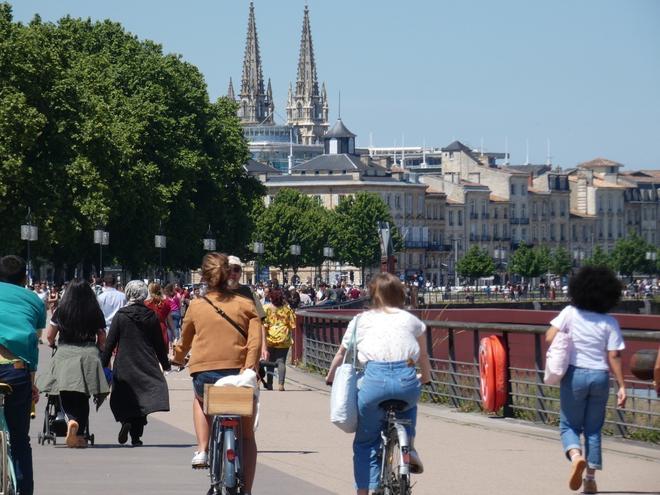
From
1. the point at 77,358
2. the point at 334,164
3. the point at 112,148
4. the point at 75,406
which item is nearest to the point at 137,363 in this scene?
the point at 77,358

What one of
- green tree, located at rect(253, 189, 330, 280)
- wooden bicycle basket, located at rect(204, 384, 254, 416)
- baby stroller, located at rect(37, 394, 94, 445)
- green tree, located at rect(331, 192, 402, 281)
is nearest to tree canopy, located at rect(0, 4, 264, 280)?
baby stroller, located at rect(37, 394, 94, 445)

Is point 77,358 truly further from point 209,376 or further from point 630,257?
point 630,257

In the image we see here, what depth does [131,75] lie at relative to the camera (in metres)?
78.6

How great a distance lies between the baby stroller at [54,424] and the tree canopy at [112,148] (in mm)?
46199

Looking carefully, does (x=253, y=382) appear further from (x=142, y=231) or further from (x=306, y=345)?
(x=142, y=231)

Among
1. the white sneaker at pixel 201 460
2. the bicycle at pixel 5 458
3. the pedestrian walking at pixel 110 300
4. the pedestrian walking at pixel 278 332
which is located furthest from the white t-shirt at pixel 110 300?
the bicycle at pixel 5 458

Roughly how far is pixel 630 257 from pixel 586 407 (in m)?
177

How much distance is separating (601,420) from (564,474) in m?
1.83

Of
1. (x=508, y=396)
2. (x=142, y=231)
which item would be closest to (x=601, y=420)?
(x=508, y=396)

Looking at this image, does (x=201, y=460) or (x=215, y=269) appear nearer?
(x=215, y=269)

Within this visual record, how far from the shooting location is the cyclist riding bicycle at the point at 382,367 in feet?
36.3

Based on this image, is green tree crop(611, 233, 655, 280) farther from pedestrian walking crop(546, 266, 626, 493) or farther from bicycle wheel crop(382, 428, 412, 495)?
bicycle wheel crop(382, 428, 412, 495)

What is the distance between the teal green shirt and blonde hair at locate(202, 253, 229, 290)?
1136 mm

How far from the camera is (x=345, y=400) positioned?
11.1 meters
